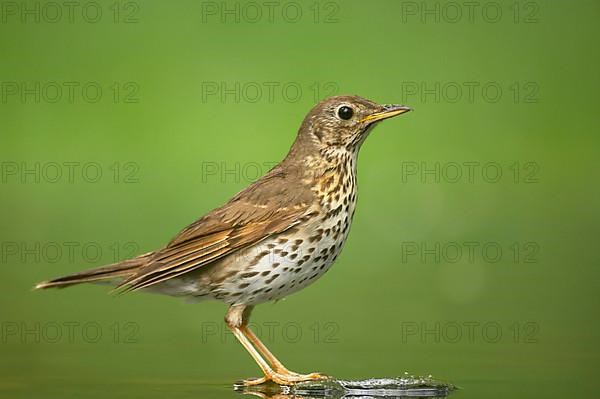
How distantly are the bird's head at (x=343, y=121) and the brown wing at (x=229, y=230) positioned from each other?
48 centimetres

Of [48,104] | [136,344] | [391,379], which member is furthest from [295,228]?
[48,104]

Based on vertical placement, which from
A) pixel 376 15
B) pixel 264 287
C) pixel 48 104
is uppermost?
pixel 376 15

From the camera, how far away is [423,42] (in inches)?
1067

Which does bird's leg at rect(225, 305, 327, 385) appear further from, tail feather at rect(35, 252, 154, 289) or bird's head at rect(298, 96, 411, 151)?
bird's head at rect(298, 96, 411, 151)

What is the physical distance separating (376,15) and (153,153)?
5.80 m

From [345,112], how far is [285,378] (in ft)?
7.38

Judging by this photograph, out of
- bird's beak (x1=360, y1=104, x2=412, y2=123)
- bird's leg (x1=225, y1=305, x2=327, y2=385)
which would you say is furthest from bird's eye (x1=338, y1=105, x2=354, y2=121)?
bird's leg (x1=225, y1=305, x2=327, y2=385)

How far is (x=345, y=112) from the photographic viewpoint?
11.2 m

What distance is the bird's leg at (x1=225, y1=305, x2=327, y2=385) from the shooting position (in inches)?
424

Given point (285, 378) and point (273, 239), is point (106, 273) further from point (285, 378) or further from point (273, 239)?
point (285, 378)

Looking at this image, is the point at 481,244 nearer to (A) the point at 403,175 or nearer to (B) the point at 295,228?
(A) the point at 403,175

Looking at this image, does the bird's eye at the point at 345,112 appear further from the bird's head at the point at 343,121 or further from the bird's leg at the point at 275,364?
the bird's leg at the point at 275,364

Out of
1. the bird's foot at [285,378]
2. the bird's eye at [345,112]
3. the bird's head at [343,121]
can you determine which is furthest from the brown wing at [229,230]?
the bird's foot at [285,378]

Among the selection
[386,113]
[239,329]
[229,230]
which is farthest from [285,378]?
[386,113]
